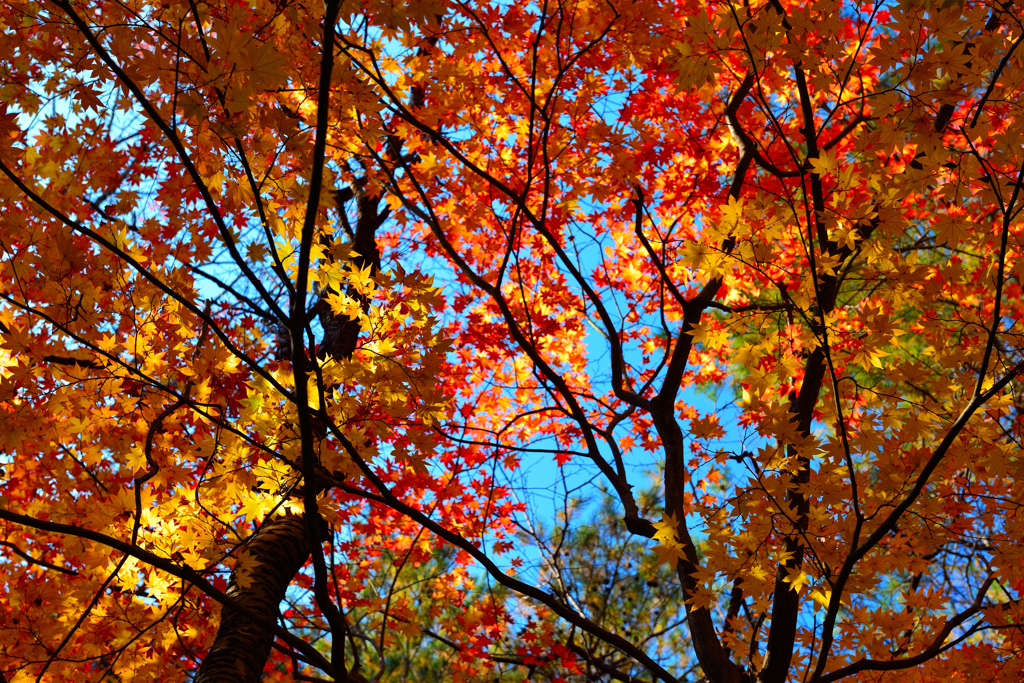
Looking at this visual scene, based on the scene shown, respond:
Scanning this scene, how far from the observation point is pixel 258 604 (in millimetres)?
2945

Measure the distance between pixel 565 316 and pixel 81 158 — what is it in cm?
392

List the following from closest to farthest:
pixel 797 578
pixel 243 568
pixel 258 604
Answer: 1. pixel 797 578
2. pixel 243 568
3. pixel 258 604

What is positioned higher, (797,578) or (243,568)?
(797,578)

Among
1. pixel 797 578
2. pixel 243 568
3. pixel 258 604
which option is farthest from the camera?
pixel 258 604

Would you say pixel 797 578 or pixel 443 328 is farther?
pixel 443 328

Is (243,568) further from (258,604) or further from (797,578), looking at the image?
(797,578)

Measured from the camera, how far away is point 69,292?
99.4 inches

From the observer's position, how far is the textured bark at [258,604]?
2.65 m

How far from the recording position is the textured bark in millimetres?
2648

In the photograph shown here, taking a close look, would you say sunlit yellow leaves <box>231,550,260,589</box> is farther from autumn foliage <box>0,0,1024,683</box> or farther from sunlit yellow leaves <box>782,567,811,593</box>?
sunlit yellow leaves <box>782,567,811,593</box>

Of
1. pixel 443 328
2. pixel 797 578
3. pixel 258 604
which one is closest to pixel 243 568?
pixel 258 604

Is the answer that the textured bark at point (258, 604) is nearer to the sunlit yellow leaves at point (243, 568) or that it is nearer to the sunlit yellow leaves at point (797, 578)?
the sunlit yellow leaves at point (243, 568)

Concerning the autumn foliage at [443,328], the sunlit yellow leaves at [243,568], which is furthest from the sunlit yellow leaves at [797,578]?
the sunlit yellow leaves at [243,568]

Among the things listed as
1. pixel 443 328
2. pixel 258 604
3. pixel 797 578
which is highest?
pixel 443 328
